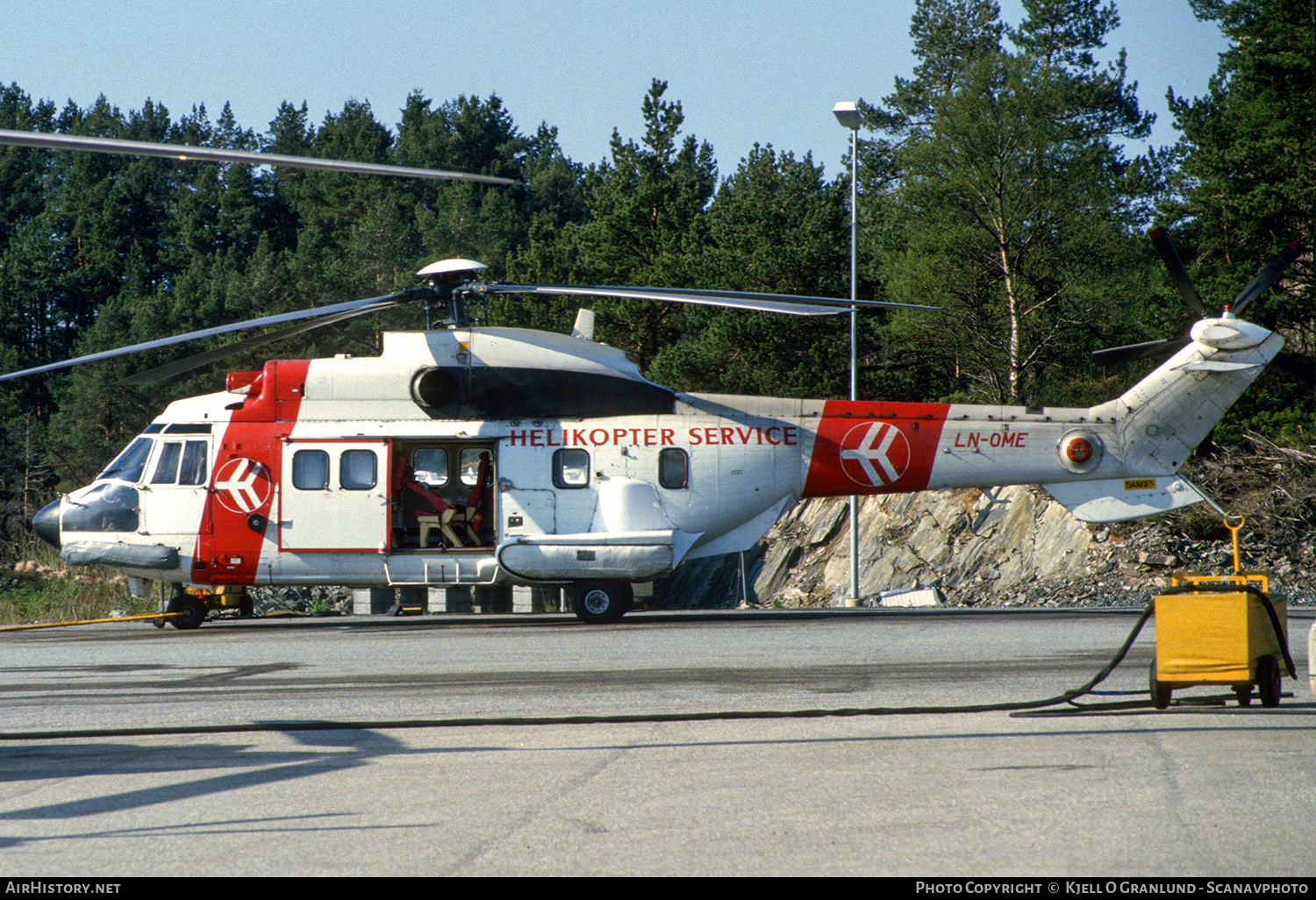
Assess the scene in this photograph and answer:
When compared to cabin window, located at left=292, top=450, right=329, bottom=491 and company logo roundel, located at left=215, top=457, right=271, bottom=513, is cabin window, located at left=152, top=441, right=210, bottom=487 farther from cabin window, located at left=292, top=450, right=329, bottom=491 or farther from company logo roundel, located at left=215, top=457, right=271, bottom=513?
cabin window, located at left=292, top=450, right=329, bottom=491

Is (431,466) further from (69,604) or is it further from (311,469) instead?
(69,604)

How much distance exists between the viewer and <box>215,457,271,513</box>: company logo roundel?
53.6 feet

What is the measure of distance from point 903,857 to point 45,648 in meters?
12.7

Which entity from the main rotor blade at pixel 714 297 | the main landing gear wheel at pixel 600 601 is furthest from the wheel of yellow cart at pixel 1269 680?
the main landing gear wheel at pixel 600 601

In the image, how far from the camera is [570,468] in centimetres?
1627

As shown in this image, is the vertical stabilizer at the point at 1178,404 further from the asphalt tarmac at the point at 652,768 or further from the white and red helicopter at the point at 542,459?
the asphalt tarmac at the point at 652,768

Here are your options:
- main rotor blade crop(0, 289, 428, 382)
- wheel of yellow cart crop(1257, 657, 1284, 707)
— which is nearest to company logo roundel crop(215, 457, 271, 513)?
main rotor blade crop(0, 289, 428, 382)

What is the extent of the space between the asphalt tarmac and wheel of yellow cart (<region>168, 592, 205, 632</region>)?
5.09 meters

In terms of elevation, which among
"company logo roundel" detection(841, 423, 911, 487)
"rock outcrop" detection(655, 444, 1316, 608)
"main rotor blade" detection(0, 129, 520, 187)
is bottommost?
"rock outcrop" detection(655, 444, 1316, 608)

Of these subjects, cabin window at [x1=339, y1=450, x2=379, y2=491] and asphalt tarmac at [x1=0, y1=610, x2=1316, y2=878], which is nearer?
asphalt tarmac at [x1=0, y1=610, x2=1316, y2=878]

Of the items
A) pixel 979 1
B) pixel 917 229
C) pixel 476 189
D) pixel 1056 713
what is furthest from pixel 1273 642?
pixel 476 189

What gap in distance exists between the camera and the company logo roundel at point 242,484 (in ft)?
53.6

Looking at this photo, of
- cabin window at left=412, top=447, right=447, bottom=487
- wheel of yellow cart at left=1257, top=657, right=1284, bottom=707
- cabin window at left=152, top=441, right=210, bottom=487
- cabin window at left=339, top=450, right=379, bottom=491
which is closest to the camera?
wheel of yellow cart at left=1257, top=657, right=1284, bottom=707

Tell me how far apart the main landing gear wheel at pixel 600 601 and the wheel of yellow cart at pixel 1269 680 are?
9.61 meters
